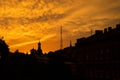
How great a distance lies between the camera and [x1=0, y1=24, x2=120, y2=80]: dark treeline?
4962 centimetres

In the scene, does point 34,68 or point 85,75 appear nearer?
point 34,68

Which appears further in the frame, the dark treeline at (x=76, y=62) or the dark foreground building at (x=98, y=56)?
the dark foreground building at (x=98, y=56)

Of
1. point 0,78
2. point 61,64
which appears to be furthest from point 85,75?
point 0,78

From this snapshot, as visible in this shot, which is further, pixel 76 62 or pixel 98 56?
pixel 76 62

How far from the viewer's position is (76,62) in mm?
83750

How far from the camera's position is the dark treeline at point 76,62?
4962cm

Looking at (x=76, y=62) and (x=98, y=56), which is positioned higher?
(x=98, y=56)

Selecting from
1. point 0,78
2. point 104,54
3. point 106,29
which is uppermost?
point 106,29

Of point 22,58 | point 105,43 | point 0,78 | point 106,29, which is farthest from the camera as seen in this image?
point 106,29

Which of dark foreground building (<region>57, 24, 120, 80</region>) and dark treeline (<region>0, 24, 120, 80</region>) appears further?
dark foreground building (<region>57, 24, 120, 80</region>)

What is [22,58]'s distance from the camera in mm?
50125

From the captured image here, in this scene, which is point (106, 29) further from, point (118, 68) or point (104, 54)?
point (118, 68)

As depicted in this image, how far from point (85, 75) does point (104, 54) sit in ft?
35.5

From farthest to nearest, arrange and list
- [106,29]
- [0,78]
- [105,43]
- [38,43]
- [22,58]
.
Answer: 1. [38,43]
2. [106,29]
3. [105,43]
4. [22,58]
5. [0,78]
